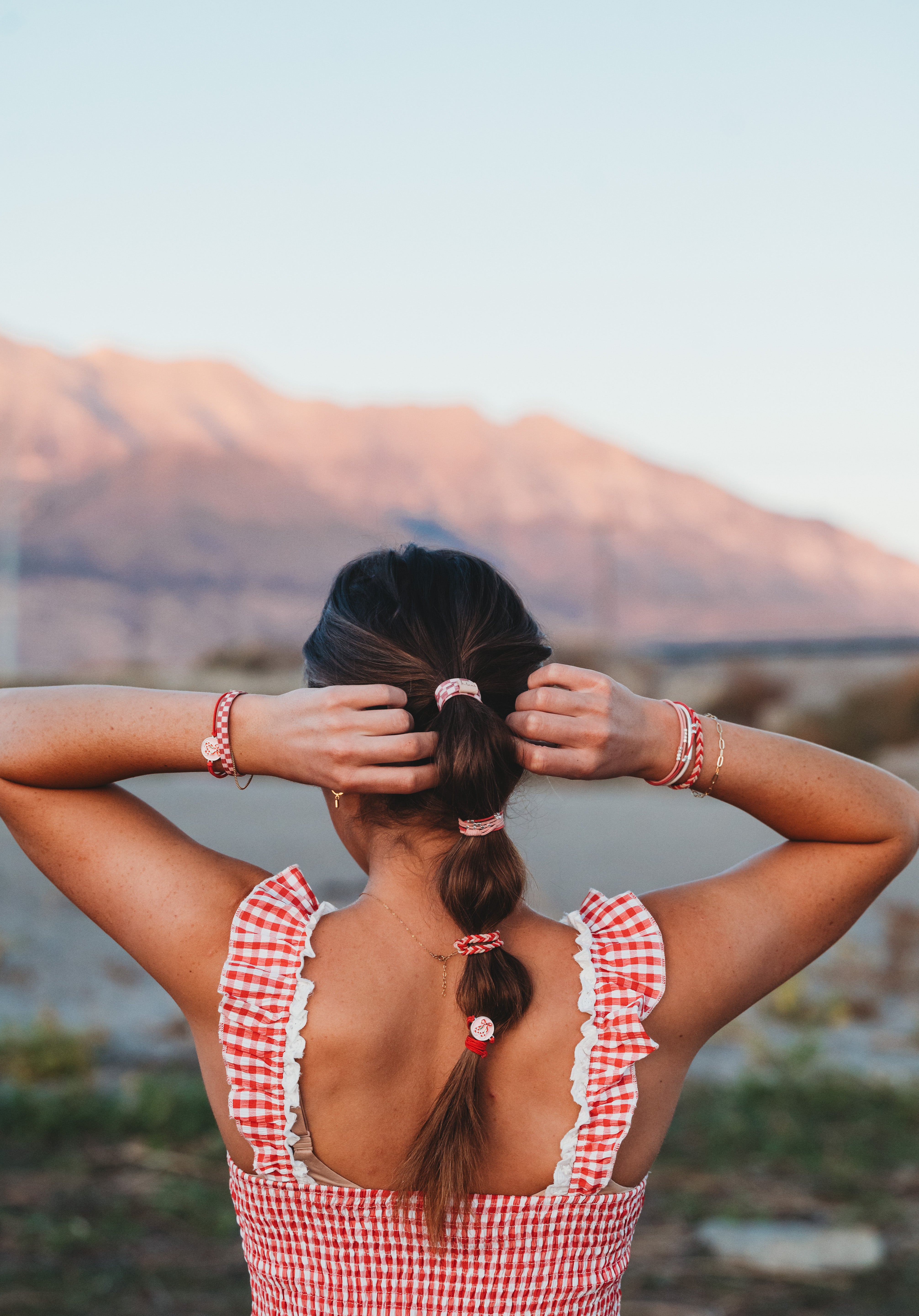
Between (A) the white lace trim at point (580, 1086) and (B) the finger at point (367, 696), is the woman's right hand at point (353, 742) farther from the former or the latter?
(A) the white lace trim at point (580, 1086)

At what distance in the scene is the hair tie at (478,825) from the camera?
1324 mm

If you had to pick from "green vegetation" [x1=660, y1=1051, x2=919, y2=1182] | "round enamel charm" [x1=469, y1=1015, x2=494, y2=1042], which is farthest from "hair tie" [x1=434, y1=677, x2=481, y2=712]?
"green vegetation" [x1=660, y1=1051, x2=919, y2=1182]

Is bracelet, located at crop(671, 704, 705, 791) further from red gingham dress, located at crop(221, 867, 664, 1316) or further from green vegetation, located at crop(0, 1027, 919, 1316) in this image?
green vegetation, located at crop(0, 1027, 919, 1316)

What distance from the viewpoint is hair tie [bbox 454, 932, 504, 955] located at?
1.33 meters

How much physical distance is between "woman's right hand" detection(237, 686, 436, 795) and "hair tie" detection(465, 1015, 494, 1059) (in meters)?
0.27

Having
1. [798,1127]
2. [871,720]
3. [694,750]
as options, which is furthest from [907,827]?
[871,720]

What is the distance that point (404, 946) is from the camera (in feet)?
4.47

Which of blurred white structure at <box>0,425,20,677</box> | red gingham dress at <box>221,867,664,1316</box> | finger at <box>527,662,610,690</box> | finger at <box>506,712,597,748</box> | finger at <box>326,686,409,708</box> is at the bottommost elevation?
blurred white structure at <box>0,425,20,677</box>

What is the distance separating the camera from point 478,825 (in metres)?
1.32

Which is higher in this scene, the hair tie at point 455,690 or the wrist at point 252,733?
the hair tie at point 455,690

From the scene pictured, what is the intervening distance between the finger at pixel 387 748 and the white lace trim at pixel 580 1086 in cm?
38

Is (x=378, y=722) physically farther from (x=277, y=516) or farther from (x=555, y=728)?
(x=277, y=516)

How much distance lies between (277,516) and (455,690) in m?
84.0

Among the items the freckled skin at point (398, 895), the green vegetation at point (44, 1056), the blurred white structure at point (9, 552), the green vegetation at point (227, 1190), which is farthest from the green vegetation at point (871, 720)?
the freckled skin at point (398, 895)
